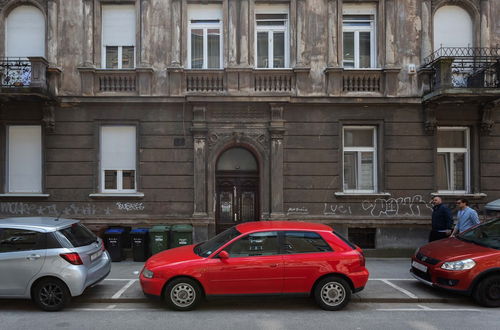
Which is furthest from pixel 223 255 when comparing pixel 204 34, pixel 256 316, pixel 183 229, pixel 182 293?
pixel 204 34

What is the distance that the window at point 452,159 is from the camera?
36.1 ft

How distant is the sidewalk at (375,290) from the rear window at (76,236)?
104 centimetres

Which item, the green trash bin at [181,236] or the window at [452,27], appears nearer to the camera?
the green trash bin at [181,236]

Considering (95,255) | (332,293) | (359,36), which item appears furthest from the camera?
(359,36)

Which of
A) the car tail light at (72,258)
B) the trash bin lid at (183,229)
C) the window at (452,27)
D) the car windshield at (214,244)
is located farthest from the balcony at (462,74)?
the car tail light at (72,258)

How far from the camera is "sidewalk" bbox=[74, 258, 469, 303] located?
6.52m

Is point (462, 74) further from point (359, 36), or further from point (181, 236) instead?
point (181, 236)

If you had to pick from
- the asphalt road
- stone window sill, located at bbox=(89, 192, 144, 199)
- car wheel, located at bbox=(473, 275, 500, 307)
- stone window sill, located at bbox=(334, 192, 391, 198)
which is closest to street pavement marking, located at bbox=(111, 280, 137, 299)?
the asphalt road

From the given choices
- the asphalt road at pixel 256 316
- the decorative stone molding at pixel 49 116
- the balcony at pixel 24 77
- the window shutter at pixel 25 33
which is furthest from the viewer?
the window shutter at pixel 25 33

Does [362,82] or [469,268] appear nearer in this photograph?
[469,268]

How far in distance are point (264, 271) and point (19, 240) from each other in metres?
4.13

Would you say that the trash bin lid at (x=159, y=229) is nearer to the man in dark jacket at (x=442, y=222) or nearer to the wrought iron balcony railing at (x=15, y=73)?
the wrought iron balcony railing at (x=15, y=73)

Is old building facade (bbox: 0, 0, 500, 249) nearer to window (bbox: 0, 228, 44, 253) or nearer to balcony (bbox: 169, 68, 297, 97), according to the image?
balcony (bbox: 169, 68, 297, 97)

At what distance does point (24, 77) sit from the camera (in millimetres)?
10344
